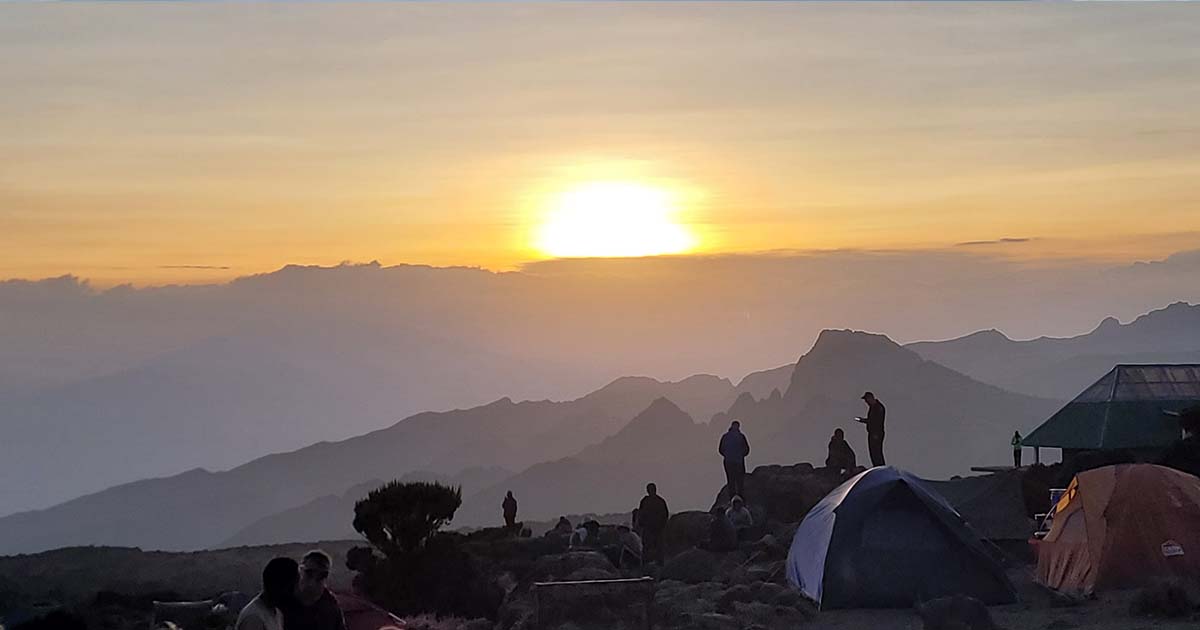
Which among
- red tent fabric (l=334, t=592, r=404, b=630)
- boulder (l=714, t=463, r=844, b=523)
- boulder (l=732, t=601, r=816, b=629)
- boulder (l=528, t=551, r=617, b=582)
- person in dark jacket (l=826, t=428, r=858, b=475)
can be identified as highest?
person in dark jacket (l=826, t=428, r=858, b=475)

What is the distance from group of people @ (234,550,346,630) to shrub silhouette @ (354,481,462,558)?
1389cm

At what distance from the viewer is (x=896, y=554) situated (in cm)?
2336

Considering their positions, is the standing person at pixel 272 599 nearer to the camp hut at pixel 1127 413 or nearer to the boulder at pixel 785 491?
the boulder at pixel 785 491

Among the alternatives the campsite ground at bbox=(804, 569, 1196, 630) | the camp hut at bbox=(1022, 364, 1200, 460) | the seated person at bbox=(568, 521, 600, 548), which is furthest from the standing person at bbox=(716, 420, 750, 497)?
the camp hut at bbox=(1022, 364, 1200, 460)

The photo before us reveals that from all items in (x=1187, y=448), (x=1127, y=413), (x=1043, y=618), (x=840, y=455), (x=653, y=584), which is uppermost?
(x=1127, y=413)

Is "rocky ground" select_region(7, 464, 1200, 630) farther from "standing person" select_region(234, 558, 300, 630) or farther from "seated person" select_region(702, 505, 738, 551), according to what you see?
"standing person" select_region(234, 558, 300, 630)

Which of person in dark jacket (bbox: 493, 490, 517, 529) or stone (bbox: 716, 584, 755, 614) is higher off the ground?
person in dark jacket (bbox: 493, 490, 517, 529)

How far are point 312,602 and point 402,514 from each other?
1428cm

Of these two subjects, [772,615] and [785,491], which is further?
[785,491]

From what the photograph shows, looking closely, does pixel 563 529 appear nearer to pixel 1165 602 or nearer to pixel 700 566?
pixel 700 566

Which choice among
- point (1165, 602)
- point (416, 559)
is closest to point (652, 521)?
point (416, 559)

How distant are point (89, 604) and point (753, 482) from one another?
48.4ft

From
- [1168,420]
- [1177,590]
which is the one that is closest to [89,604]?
[1177,590]

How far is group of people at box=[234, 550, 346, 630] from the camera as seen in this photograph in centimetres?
1102
